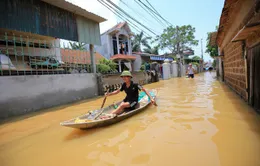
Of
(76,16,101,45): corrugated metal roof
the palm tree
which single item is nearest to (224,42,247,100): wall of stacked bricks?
(76,16,101,45): corrugated metal roof

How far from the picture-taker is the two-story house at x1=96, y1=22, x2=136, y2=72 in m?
20.0

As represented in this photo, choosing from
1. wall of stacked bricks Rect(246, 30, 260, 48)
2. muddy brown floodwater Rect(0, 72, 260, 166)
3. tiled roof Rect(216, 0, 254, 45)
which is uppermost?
tiled roof Rect(216, 0, 254, 45)

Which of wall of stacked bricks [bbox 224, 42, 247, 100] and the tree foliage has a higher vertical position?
the tree foliage

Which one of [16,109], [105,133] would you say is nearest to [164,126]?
[105,133]

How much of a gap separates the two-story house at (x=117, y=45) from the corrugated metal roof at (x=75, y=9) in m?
9.94

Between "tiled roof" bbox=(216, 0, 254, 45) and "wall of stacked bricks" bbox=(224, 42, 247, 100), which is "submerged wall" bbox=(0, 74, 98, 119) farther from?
"wall of stacked bricks" bbox=(224, 42, 247, 100)

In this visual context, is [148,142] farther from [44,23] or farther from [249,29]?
[44,23]

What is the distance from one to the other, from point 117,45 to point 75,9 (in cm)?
1313

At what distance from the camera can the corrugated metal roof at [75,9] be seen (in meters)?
7.30

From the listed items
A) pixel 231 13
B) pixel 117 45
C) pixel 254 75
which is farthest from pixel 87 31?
pixel 117 45

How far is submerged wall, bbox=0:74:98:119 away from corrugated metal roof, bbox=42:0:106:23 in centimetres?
337

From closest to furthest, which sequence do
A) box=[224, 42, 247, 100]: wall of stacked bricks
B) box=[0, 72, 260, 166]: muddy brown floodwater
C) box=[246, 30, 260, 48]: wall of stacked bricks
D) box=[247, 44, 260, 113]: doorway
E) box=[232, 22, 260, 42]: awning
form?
box=[0, 72, 260, 166]: muddy brown floodwater < box=[232, 22, 260, 42]: awning < box=[246, 30, 260, 48]: wall of stacked bricks < box=[247, 44, 260, 113]: doorway < box=[224, 42, 247, 100]: wall of stacked bricks

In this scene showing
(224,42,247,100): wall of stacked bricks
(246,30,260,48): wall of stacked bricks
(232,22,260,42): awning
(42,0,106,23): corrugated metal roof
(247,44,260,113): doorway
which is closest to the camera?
(232,22,260,42): awning

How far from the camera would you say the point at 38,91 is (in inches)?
250
